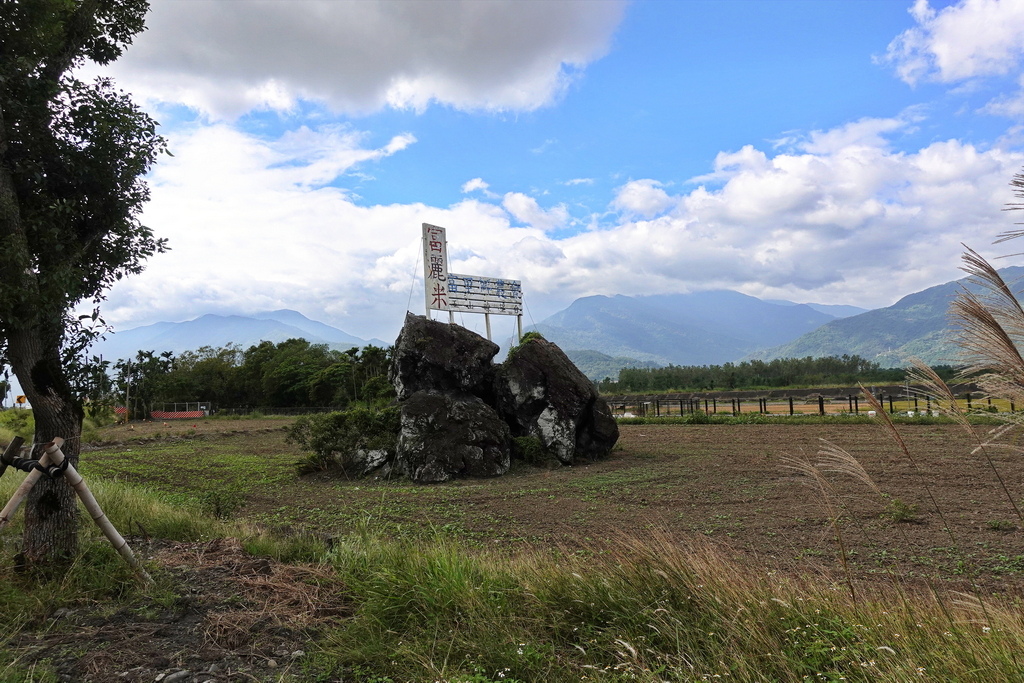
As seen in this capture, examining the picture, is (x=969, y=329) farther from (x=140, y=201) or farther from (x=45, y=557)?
(x=140, y=201)

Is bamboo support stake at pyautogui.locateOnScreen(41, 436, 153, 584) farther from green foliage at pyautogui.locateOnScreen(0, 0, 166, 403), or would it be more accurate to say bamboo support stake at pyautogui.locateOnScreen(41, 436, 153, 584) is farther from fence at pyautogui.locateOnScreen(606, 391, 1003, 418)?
fence at pyautogui.locateOnScreen(606, 391, 1003, 418)

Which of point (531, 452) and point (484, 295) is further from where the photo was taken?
point (484, 295)

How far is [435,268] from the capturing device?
17906 millimetres

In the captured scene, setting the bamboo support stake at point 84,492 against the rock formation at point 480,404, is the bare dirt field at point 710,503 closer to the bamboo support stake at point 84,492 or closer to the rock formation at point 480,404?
A: the rock formation at point 480,404

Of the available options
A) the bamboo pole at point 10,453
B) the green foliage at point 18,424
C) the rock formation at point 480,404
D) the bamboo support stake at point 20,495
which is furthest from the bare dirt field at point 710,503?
the green foliage at point 18,424

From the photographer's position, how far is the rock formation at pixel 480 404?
1338 centimetres

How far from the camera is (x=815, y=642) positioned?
8.68ft

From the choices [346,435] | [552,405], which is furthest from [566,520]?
[346,435]

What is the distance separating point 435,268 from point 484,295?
2207 mm

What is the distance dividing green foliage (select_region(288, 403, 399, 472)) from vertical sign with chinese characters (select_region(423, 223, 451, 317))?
13.5ft

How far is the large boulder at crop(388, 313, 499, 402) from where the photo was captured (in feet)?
47.9

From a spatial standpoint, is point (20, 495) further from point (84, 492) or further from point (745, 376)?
point (745, 376)

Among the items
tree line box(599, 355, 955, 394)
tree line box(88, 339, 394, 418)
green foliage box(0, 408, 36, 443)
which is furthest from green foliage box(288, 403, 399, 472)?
tree line box(599, 355, 955, 394)

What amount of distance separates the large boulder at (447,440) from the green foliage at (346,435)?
2.45 feet
